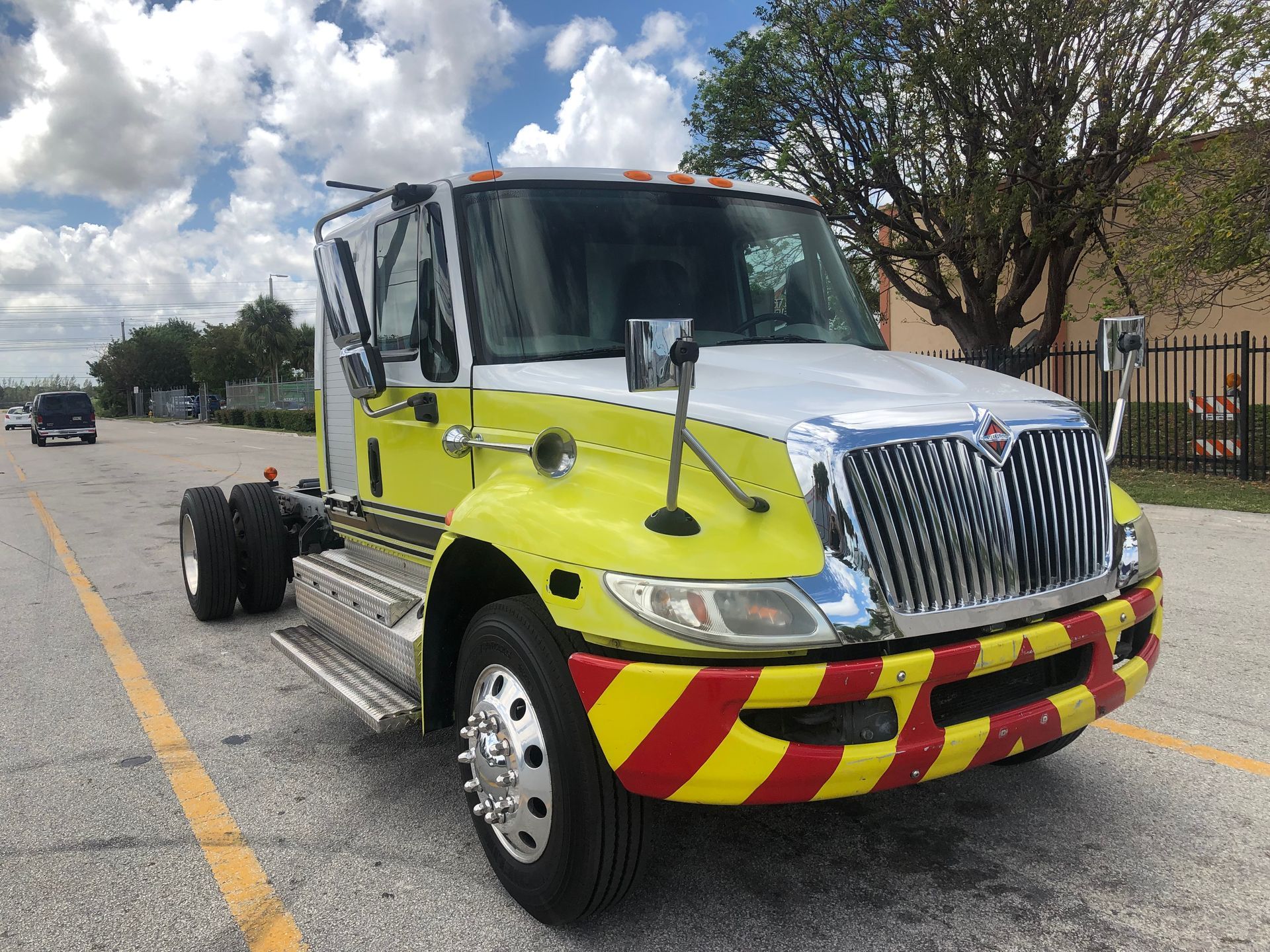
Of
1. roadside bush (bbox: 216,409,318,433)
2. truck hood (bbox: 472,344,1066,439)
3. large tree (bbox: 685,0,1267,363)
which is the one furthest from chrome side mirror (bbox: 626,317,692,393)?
roadside bush (bbox: 216,409,318,433)

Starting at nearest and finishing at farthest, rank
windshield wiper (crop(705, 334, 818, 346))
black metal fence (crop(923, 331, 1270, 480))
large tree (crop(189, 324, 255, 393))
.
Answer: windshield wiper (crop(705, 334, 818, 346)) < black metal fence (crop(923, 331, 1270, 480)) < large tree (crop(189, 324, 255, 393))

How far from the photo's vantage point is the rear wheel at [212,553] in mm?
6293

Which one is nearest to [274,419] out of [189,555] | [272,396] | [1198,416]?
[272,396]

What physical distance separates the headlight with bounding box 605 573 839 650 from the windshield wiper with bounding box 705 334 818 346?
1395mm

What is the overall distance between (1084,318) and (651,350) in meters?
25.7

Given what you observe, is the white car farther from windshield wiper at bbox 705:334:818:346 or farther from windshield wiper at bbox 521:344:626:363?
windshield wiper at bbox 705:334:818:346

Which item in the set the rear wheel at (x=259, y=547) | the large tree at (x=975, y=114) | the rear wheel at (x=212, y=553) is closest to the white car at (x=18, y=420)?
the large tree at (x=975, y=114)

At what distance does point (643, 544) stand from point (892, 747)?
0.80m

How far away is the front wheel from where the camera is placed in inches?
103

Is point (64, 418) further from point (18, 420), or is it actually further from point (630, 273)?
point (630, 273)

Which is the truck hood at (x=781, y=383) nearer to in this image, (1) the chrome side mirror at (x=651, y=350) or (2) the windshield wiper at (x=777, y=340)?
(2) the windshield wiper at (x=777, y=340)

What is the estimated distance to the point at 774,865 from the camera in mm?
3137

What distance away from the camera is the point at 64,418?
35500 millimetres

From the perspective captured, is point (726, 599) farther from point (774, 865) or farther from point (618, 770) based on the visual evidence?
point (774, 865)
